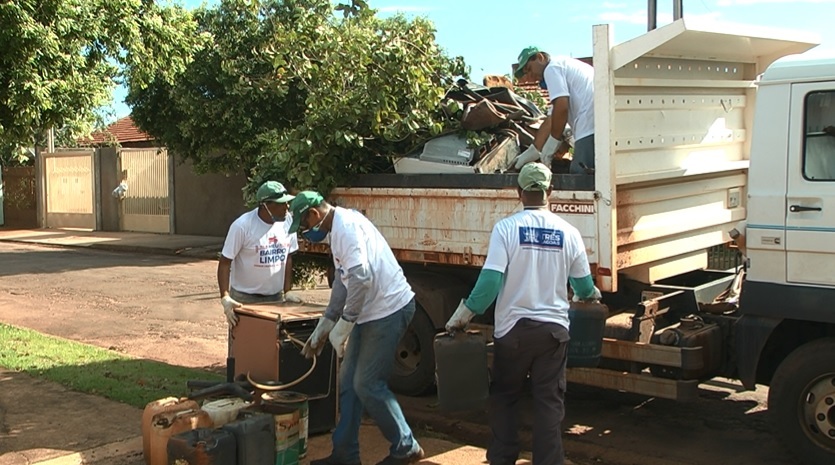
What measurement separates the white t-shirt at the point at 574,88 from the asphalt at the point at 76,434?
7.99ft

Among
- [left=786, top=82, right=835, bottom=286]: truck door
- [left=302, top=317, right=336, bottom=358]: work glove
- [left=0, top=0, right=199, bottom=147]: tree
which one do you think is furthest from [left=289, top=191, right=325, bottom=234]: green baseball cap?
[left=0, top=0, right=199, bottom=147]: tree

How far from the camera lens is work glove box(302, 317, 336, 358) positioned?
5.27m

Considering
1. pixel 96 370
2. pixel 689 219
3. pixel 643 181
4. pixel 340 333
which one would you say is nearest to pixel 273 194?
pixel 340 333

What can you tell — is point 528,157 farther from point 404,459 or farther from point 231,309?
point 404,459

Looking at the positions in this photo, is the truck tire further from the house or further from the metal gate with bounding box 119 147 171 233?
the house

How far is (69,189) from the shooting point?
28469mm

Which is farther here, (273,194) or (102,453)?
(273,194)

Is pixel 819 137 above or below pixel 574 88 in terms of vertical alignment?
below

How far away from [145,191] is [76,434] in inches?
809

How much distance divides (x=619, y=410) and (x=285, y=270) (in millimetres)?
2829

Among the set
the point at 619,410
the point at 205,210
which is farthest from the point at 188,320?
the point at 205,210

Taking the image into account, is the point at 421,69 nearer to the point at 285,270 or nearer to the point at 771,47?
the point at 285,270

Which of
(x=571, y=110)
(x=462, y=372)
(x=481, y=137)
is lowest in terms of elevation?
(x=462, y=372)

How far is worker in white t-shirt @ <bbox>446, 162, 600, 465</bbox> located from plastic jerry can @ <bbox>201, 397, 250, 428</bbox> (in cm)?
147
